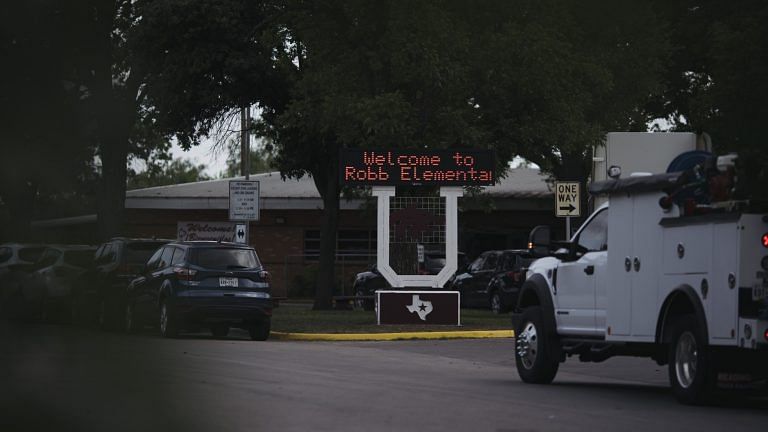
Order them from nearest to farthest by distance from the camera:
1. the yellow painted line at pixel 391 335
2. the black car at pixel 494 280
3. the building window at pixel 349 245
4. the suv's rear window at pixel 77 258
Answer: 1. the yellow painted line at pixel 391 335
2. the suv's rear window at pixel 77 258
3. the black car at pixel 494 280
4. the building window at pixel 349 245

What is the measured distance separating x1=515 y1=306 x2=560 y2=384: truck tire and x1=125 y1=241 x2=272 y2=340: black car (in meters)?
8.86

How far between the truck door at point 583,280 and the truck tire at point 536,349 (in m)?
0.28

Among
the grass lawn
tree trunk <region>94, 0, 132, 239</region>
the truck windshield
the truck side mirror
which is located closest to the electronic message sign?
the grass lawn

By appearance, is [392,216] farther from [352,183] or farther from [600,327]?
[600,327]

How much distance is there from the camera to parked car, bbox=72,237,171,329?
1034 inches

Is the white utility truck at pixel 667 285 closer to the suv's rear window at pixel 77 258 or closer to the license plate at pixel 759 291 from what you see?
the license plate at pixel 759 291

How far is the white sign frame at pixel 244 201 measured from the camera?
29.8 metres

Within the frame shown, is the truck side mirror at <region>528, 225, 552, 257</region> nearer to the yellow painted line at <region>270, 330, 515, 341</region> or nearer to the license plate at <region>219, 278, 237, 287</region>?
the license plate at <region>219, 278, 237, 287</region>

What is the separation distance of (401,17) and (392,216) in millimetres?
4655

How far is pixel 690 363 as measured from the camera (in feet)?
38.6

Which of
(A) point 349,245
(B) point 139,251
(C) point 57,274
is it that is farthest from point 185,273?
(A) point 349,245

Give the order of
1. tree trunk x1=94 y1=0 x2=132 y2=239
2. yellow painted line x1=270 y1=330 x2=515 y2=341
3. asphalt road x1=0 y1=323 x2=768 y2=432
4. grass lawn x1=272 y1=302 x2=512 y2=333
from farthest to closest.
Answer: grass lawn x1=272 y1=302 x2=512 y2=333, yellow painted line x1=270 y1=330 x2=515 y2=341, asphalt road x1=0 y1=323 x2=768 y2=432, tree trunk x1=94 y1=0 x2=132 y2=239

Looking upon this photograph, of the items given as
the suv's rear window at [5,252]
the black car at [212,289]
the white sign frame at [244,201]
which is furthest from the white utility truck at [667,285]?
the white sign frame at [244,201]

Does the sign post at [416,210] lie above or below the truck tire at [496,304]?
above
